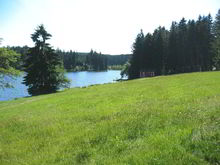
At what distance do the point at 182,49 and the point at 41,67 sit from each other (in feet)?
118

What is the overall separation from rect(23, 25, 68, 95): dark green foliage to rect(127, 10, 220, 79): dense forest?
2912 centimetres

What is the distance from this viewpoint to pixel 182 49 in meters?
54.2

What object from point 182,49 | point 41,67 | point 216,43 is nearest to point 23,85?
point 41,67

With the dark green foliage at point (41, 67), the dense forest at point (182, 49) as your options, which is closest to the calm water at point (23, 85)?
the dark green foliage at point (41, 67)

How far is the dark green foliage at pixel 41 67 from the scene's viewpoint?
1350 inches

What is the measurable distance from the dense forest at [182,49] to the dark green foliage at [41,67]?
95.5ft

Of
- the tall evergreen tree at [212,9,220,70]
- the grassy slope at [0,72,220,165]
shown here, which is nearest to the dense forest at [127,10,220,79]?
the tall evergreen tree at [212,9,220,70]

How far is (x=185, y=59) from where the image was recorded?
5406 centimetres

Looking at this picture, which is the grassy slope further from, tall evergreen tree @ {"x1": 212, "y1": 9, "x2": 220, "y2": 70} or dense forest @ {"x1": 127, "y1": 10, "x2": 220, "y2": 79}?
dense forest @ {"x1": 127, "y1": 10, "x2": 220, "y2": 79}

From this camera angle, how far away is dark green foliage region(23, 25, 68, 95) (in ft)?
112

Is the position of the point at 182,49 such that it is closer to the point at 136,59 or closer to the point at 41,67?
the point at 136,59

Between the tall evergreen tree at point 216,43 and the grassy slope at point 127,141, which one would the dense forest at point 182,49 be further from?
the grassy slope at point 127,141

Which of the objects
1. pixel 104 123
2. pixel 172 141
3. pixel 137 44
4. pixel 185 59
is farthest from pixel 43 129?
pixel 137 44

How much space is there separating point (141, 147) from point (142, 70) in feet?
180
